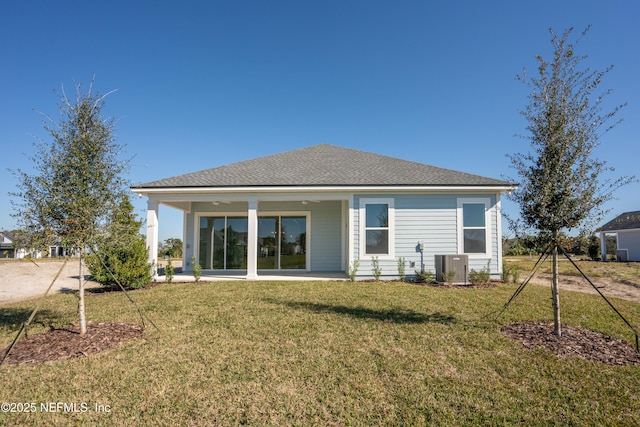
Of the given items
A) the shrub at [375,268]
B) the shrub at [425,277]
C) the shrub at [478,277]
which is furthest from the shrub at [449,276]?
the shrub at [375,268]

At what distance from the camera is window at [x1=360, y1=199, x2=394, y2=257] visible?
11625 millimetres

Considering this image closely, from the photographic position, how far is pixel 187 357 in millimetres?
4336

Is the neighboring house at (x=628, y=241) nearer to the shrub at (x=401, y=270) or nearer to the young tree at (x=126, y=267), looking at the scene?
the shrub at (x=401, y=270)

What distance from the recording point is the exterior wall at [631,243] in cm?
2431

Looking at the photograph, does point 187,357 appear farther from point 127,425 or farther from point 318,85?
point 318,85

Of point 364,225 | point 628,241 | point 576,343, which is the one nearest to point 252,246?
point 364,225

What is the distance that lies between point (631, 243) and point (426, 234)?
967 inches

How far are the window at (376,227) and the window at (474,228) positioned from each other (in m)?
2.63

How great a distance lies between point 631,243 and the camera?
81.4 ft

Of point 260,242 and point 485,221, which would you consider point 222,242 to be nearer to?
point 260,242

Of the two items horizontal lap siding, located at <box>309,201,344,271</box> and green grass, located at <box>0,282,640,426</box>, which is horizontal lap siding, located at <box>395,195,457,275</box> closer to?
horizontal lap siding, located at <box>309,201,344,271</box>

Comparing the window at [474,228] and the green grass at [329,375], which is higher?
the window at [474,228]

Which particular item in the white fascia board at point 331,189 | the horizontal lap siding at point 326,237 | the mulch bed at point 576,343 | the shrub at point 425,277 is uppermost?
the white fascia board at point 331,189

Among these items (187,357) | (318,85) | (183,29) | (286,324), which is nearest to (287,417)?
(187,357)
